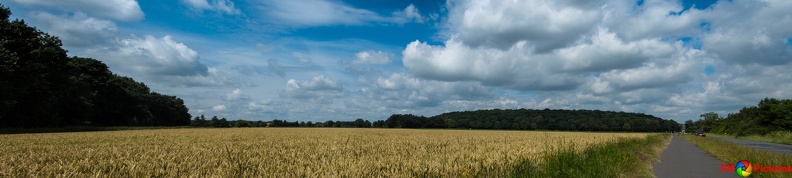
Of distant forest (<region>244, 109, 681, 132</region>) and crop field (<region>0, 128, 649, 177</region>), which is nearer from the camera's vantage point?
crop field (<region>0, 128, 649, 177</region>)

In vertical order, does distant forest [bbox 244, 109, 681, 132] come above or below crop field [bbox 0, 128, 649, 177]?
above

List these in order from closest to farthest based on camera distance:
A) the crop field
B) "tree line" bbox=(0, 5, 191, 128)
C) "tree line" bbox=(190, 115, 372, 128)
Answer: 1. the crop field
2. "tree line" bbox=(0, 5, 191, 128)
3. "tree line" bbox=(190, 115, 372, 128)

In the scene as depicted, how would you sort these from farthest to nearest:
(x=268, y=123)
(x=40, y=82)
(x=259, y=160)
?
(x=268, y=123) < (x=40, y=82) < (x=259, y=160)

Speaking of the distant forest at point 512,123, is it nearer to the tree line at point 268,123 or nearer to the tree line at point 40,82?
the tree line at point 268,123

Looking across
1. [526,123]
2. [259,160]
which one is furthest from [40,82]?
[526,123]

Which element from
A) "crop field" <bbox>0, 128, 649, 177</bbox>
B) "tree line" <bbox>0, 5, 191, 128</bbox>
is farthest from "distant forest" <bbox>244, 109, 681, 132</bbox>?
"crop field" <bbox>0, 128, 649, 177</bbox>

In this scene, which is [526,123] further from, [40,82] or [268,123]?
[40,82]

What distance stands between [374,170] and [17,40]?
42597mm

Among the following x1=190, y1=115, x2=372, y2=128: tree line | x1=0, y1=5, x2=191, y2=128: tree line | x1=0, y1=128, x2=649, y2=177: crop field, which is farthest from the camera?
x1=190, y1=115, x2=372, y2=128: tree line

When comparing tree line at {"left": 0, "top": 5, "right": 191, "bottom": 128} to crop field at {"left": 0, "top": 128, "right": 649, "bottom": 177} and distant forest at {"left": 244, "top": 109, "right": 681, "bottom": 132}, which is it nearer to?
crop field at {"left": 0, "top": 128, "right": 649, "bottom": 177}

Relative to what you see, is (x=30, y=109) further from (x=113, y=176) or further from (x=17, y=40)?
(x=113, y=176)

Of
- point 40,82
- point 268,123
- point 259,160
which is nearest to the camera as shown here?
point 259,160

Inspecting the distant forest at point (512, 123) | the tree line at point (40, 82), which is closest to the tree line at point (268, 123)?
the distant forest at point (512, 123)

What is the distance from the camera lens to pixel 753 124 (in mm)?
73688
